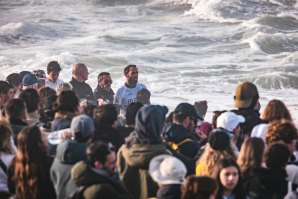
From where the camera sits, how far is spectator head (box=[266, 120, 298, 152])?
6766 millimetres

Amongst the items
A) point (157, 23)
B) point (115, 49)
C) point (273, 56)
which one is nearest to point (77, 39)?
point (115, 49)

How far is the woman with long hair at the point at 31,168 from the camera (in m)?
6.15

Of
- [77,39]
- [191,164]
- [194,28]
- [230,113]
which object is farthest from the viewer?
[194,28]

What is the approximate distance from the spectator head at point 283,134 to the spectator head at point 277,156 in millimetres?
594

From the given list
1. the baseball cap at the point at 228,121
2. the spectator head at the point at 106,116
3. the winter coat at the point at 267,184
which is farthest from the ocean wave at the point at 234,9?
the winter coat at the point at 267,184

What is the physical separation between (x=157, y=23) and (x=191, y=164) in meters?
24.9

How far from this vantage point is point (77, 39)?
92.7 ft

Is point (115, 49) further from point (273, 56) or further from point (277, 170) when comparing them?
point (277, 170)

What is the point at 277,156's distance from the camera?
6109 mm

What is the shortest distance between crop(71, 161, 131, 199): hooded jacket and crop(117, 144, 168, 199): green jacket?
0.73 metres

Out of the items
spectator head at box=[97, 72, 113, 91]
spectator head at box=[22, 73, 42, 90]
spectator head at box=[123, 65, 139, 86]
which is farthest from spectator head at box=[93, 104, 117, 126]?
spectator head at box=[97, 72, 113, 91]

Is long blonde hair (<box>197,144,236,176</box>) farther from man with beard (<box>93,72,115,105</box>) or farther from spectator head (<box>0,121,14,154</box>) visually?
man with beard (<box>93,72,115,105</box>)

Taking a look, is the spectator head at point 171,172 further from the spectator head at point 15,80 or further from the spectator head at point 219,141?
the spectator head at point 15,80

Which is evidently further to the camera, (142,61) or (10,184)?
(142,61)
